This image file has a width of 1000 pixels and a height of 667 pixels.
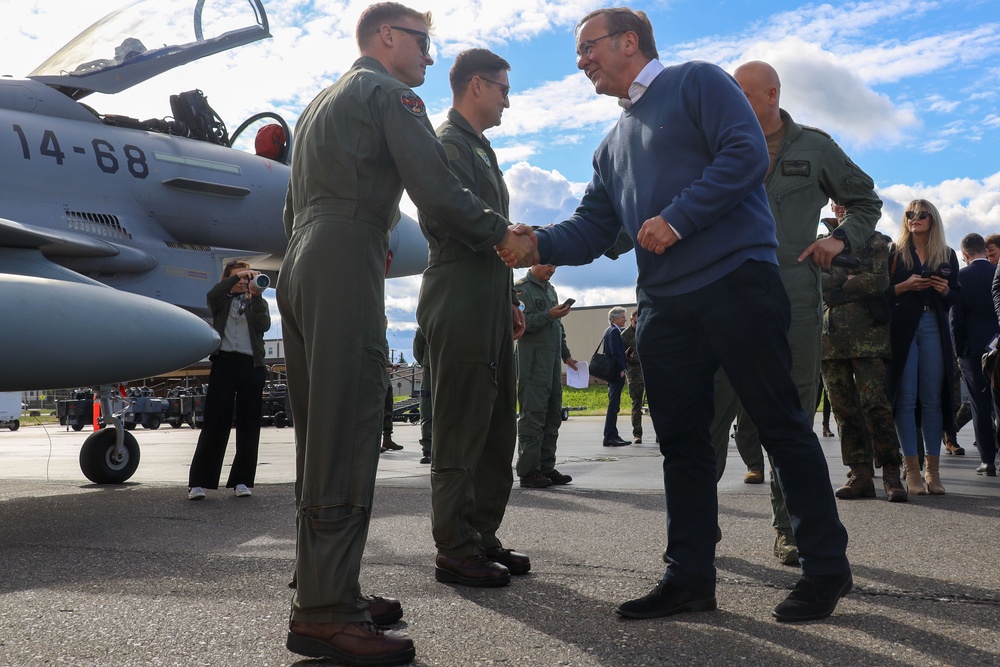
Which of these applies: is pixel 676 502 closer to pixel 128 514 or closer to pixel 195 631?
pixel 195 631

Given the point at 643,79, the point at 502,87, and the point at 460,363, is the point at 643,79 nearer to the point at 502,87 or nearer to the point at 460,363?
the point at 502,87

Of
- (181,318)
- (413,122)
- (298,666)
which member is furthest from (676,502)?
(181,318)

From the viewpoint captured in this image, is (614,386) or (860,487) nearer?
(860,487)

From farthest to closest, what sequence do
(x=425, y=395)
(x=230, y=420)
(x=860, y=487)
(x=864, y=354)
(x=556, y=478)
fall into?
(x=425, y=395) < (x=556, y=478) < (x=230, y=420) < (x=864, y=354) < (x=860, y=487)

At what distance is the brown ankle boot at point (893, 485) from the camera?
16.5 ft

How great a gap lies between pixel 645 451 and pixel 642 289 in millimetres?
7233

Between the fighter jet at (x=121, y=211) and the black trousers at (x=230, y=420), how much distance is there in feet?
1.35

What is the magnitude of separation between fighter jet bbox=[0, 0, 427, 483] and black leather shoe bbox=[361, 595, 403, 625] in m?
3.26

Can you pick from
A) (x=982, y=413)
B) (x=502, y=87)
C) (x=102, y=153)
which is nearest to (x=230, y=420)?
(x=102, y=153)

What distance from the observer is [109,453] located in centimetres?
696

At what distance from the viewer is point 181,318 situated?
572 centimetres

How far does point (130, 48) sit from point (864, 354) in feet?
20.6

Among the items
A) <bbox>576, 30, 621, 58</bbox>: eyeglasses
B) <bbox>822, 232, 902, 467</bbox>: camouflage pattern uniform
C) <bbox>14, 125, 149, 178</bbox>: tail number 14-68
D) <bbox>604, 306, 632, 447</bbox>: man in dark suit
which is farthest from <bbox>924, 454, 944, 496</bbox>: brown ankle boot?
<bbox>14, 125, 149, 178</bbox>: tail number 14-68

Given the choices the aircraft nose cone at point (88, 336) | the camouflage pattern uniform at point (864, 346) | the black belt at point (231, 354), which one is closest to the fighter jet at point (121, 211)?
the aircraft nose cone at point (88, 336)
